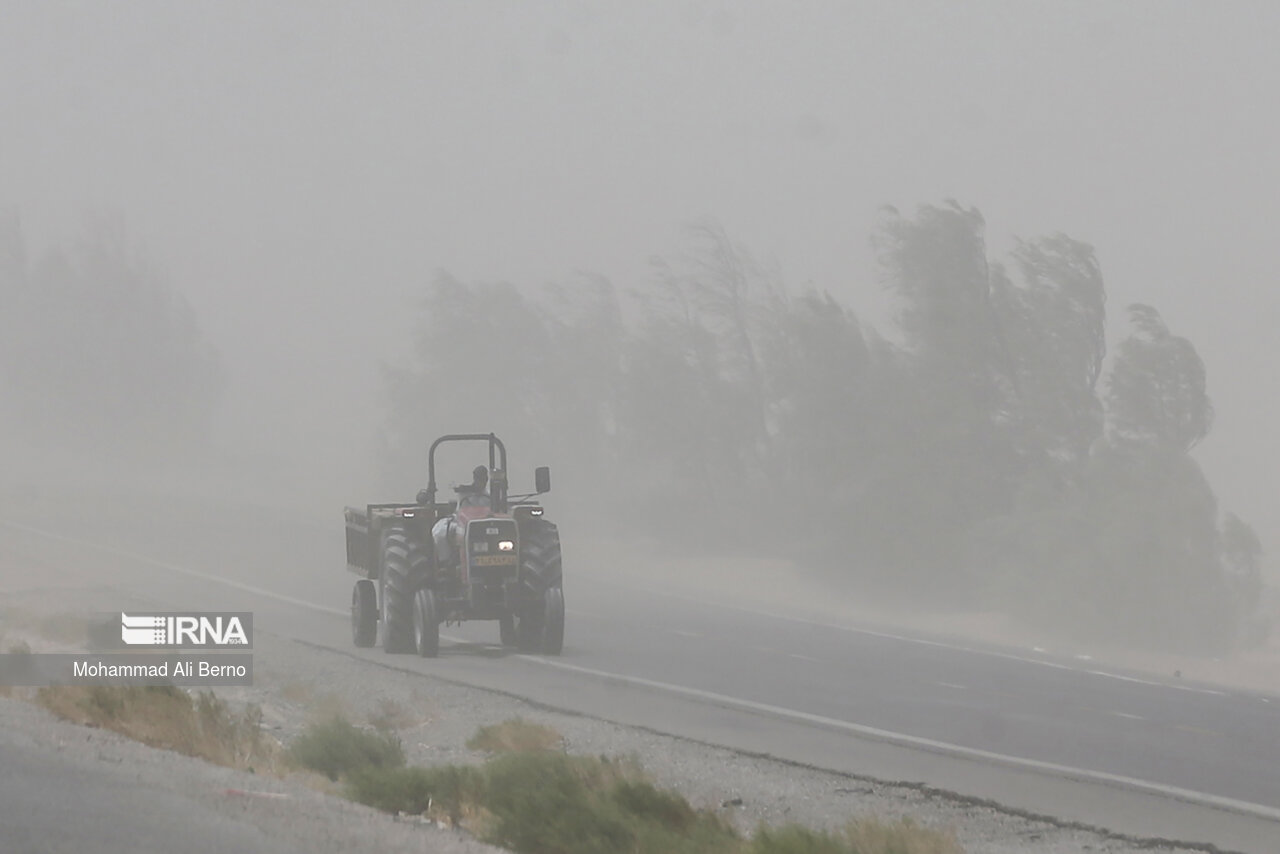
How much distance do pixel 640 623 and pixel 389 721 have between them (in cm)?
1635

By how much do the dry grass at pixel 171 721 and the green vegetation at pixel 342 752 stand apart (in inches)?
9.9

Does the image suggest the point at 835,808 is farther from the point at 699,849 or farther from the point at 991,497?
the point at 991,497

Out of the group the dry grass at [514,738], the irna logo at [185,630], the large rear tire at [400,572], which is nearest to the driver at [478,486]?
the large rear tire at [400,572]

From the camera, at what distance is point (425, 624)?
21.6 meters

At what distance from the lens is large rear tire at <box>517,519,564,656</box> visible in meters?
21.3

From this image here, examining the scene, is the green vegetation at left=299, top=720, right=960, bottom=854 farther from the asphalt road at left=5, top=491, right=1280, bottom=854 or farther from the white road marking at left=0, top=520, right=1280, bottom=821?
the white road marking at left=0, top=520, right=1280, bottom=821

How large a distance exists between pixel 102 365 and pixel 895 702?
98.6 m

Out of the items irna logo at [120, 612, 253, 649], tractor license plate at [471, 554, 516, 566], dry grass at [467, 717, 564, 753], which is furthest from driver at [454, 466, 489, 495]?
dry grass at [467, 717, 564, 753]

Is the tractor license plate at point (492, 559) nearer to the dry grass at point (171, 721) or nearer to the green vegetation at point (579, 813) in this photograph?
the dry grass at point (171, 721)

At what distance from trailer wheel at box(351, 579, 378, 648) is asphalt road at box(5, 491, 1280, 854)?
575 mm

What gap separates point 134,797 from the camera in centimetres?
898

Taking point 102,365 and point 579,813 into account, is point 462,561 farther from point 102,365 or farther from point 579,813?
point 102,365

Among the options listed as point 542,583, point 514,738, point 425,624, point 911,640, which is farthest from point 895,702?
point 911,640

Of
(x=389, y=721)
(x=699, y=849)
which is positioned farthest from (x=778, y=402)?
(x=699, y=849)
